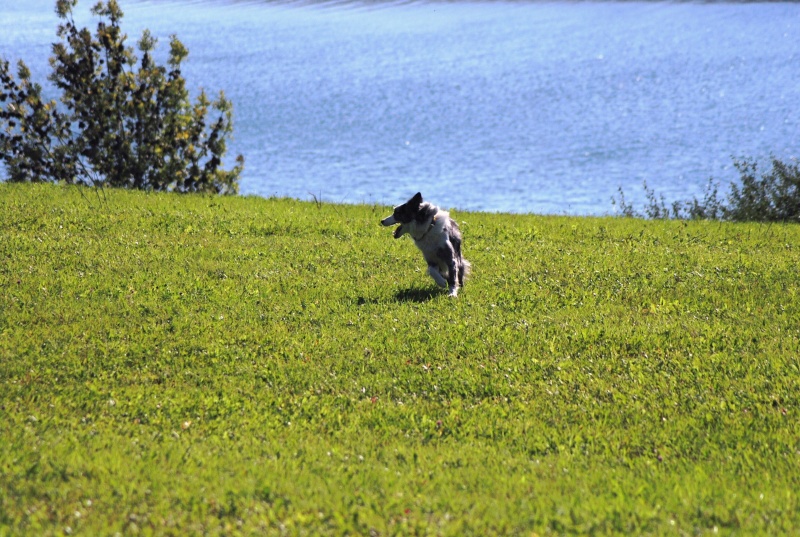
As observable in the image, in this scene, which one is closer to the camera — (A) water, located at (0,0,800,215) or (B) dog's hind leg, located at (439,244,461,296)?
(B) dog's hind leg, located at (439,244,461,296)

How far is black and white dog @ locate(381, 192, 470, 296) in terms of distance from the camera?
12523mm

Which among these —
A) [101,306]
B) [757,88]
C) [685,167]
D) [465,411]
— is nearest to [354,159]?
[685,167]

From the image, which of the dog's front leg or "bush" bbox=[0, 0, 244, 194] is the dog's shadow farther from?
"bush" bbox=[0, 0, 244, 194]

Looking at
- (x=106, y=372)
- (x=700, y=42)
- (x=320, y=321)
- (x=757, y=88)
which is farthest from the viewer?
(x=700, y=42)

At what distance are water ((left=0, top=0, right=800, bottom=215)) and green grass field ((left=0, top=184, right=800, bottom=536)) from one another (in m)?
9.06

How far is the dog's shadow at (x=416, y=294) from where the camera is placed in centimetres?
1263

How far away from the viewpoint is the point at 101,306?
38.7ft

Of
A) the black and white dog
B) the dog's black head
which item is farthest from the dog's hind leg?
the dog's black head

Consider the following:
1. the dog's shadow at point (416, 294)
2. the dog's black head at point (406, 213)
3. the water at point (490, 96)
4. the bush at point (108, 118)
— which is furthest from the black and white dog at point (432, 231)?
the bush at point (108, 118)

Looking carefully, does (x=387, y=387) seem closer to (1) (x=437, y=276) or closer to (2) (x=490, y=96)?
(1) (x=437, y=276)

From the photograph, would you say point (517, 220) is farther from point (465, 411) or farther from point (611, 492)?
point (611, 492)

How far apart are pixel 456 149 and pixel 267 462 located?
3804cm

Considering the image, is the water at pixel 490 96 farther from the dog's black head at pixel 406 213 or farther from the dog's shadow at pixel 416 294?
the dog's black head at pixel 406 213

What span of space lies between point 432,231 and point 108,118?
1521 centimetres
